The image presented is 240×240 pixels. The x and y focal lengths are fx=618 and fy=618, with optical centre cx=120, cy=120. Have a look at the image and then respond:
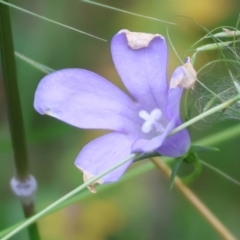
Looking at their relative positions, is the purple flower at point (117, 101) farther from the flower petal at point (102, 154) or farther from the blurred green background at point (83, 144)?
the blurred green background at point (83, 144)

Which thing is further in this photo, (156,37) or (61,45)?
(61,45)

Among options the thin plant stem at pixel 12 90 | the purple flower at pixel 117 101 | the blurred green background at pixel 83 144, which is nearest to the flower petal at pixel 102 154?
the purple flower at pixel 117 101

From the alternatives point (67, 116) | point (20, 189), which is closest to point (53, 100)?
point (67, 116)

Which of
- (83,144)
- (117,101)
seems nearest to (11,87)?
(117,101)

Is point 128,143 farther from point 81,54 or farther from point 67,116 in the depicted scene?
point 81,54

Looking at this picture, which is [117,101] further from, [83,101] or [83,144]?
[83,144]

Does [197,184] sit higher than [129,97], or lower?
lower

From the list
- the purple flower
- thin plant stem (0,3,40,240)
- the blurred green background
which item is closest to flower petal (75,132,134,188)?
the purple flower
